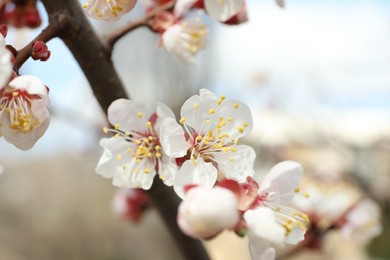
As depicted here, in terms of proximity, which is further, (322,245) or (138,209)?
(138,209)

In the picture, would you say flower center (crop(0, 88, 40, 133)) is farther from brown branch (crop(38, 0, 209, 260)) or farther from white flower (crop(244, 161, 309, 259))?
white flower (crop(244, 161, 309, 259))

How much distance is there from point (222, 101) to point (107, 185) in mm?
5745

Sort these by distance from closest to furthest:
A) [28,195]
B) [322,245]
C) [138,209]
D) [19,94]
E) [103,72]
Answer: [19,94], [103,72], [322,245], [138,209], [28,195]

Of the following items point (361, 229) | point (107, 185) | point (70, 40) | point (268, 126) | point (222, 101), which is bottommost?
point (107, 185)

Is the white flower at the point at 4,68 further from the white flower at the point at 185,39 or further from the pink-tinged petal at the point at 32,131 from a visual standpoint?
the white flower at the point at 185,39

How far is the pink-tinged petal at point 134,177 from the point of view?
0.55m

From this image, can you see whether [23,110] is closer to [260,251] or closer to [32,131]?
[32,131]

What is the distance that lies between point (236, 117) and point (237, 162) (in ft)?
0.20

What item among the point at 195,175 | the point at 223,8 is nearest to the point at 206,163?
the point at 195,175

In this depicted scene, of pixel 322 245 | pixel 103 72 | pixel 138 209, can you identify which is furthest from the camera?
pixel 138 209

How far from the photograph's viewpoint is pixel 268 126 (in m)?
3.26

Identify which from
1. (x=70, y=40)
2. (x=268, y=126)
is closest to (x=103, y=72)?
(x=70, y=40)

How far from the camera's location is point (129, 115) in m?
0.56

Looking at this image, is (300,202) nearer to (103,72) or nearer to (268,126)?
(103,72)
